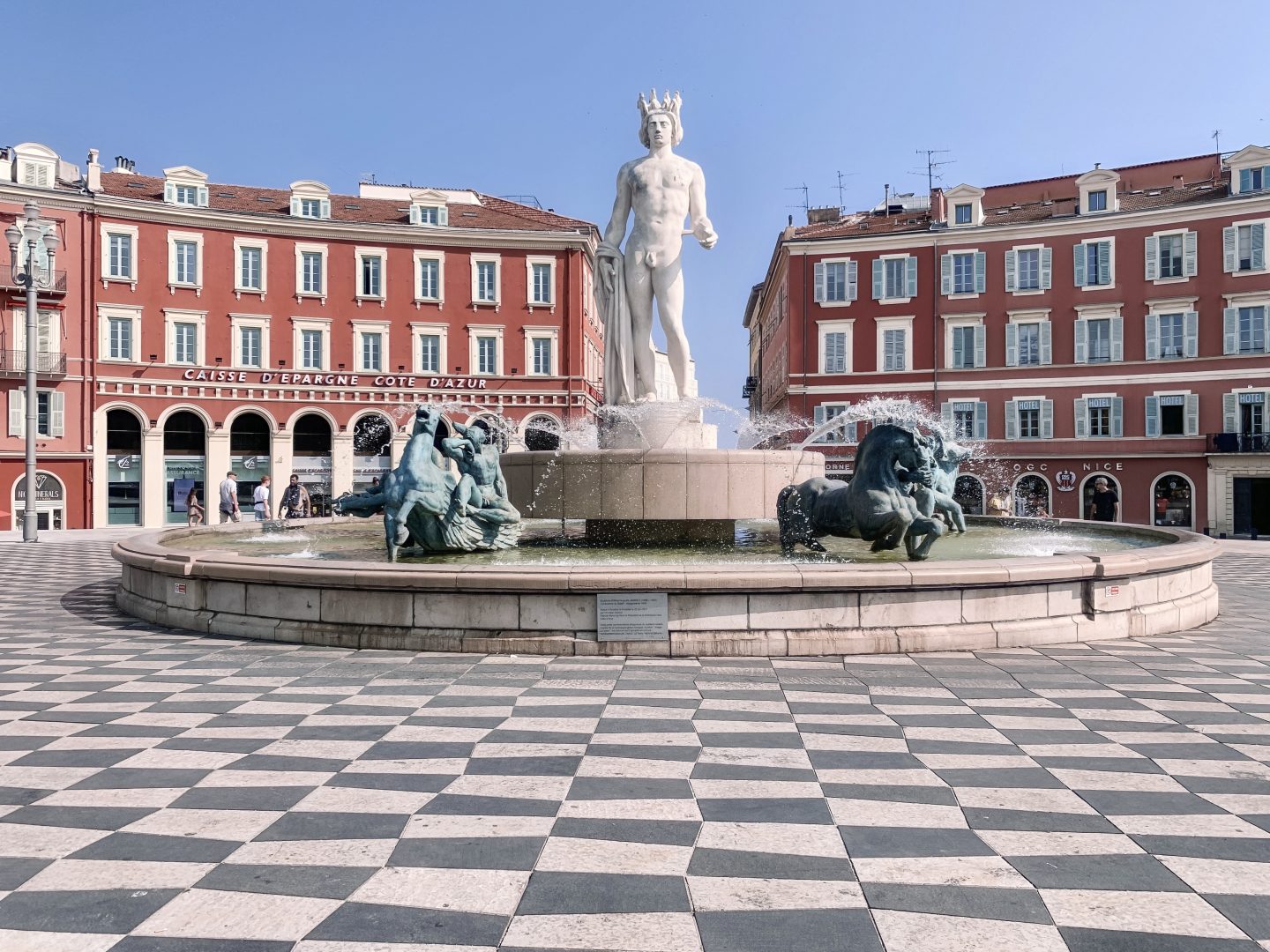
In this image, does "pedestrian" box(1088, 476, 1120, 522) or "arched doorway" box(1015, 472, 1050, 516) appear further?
"arched doorway" box(1015, 472, 1050, 516)

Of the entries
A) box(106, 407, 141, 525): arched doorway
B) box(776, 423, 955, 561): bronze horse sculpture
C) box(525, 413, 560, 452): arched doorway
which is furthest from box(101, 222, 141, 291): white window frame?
box(776, 423, 955, 561): bronze horse sculpture

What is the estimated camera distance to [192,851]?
10.9 ft

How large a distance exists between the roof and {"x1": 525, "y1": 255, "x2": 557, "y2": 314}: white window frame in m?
1.37

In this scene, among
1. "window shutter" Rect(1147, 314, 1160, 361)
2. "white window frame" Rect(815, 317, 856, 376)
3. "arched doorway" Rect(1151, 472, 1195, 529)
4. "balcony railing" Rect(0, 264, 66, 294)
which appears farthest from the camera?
"white window frame" Rect(815, 317, 856, 376)

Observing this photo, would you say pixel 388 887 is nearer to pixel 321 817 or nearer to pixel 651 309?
pixel 321 817

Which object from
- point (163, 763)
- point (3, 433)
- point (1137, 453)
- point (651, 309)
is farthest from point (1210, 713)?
point (3, 433)

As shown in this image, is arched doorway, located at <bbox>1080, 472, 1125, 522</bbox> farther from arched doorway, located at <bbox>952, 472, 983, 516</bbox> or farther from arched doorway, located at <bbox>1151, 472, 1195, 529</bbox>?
arched doorway, located at <bbox>952, 472, 983, 516</bbox>

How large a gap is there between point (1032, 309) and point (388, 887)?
40021 millimetres

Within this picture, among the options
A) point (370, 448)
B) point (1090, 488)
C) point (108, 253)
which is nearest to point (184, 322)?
point (108, 253)

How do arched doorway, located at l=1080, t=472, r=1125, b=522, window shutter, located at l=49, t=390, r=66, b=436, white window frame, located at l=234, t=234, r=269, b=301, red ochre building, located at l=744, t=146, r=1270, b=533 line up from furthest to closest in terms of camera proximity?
1. white window frame, located at l=234, t=234, r=269, b=301
2. arched doorway, located at l=1080, t=472, r=1125, b=522
3. red ochre building, located at l=744, t=146, r=1270, b=533
4. window shutter, located at l=49, t=390, r=66, b=436

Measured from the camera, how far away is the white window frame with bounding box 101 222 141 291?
115 ft

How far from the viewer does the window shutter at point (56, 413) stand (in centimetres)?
3378

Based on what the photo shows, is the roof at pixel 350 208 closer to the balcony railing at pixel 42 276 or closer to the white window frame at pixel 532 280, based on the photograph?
the white window frame at pixel 532 280

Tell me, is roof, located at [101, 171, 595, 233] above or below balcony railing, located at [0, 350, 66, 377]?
above
